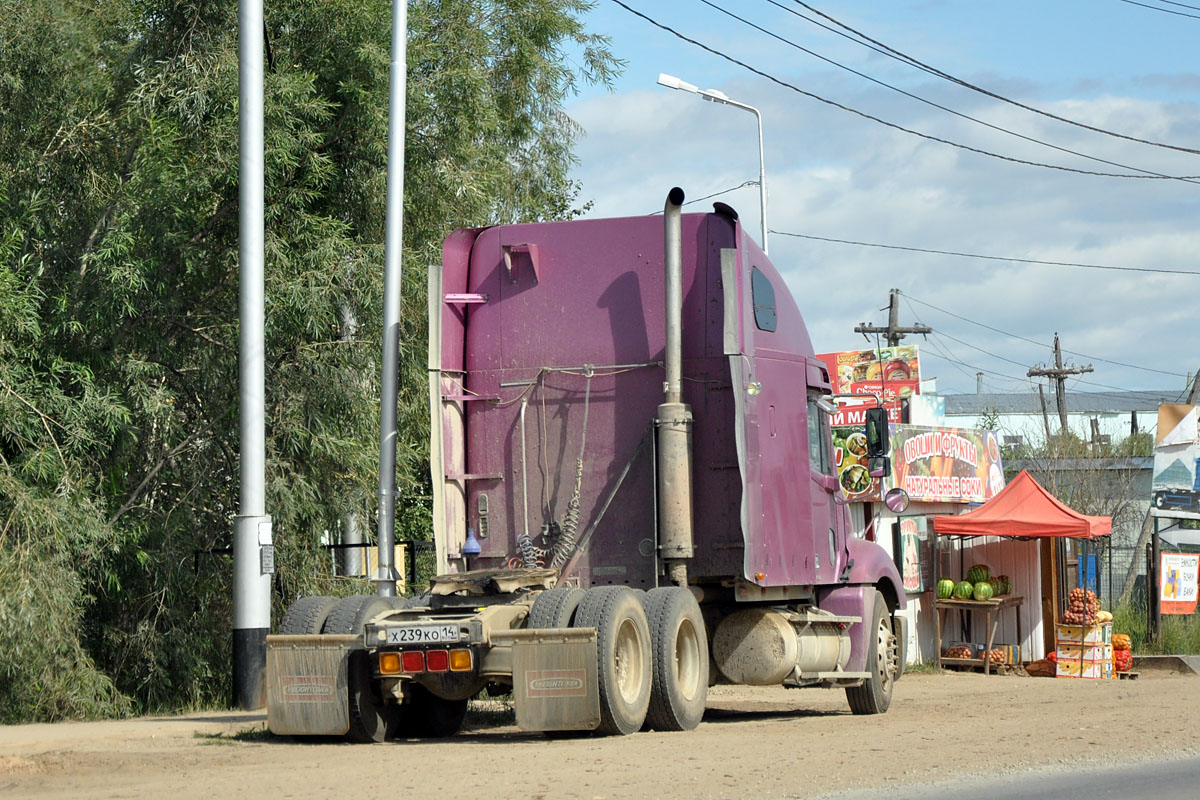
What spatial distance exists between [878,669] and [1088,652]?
9.32 metres

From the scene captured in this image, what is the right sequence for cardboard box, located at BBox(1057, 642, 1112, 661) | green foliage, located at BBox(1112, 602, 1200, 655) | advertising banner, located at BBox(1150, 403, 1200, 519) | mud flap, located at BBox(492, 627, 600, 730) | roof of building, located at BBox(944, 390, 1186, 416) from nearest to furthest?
mud flap, located at BBox(492, 627, 600, 730), cardboard box, located at BBox(1057, 642, 1112, 661), green foliage, located at BBox(1112, 602, 1200, 655), advertising banner, located at BBox(1150, 403, 1200, 519), roof of building, located at BBox(944, 390, 1186, 416)

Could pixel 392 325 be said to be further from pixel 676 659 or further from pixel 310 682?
pixel 676 659

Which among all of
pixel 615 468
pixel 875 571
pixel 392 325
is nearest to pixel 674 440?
pixel 615 468

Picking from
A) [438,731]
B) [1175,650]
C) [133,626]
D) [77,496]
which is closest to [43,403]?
[77,496]

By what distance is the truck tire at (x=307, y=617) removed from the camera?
11562 mm

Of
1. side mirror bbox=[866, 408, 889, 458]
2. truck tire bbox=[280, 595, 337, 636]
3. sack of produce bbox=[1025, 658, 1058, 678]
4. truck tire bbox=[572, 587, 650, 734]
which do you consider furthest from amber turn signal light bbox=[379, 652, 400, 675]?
sack of produce bbox=[1025, 658, 1058, 678]

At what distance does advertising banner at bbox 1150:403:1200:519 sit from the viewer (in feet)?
88.2

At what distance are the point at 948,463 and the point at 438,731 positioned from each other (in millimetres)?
14432

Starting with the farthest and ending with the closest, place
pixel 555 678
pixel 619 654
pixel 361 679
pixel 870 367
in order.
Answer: pixel 870 367 → pixel 361 679 → pixel 619 654 → pixel 555 678

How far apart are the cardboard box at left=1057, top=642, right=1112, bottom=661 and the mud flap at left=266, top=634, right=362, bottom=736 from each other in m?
14.3

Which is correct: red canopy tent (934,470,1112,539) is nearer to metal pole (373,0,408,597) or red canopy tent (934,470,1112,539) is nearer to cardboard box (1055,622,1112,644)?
cardboard box (1055,622,1112,644)

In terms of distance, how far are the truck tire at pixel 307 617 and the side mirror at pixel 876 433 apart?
5335mm

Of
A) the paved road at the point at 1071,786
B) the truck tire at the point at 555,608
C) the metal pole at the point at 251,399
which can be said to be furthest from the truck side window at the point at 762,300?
the metal pole at the point at 251,399

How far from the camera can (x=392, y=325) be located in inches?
557
